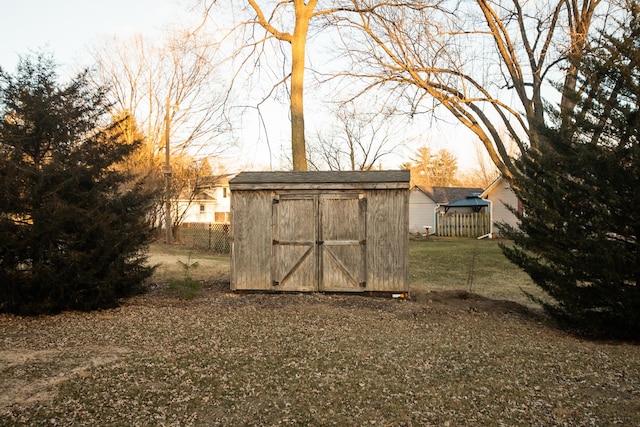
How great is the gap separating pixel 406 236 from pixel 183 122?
25781 millimetres

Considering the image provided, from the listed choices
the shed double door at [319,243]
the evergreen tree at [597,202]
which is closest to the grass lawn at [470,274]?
the evergreen tree at [597,202]

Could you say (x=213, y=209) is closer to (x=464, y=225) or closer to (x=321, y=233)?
(x=464, y=225)

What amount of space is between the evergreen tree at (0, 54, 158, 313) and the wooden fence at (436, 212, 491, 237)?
25.4m

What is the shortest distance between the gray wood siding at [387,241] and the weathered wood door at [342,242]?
18cm

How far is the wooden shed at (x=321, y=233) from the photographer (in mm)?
10273

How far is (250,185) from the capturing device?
10.6 metres

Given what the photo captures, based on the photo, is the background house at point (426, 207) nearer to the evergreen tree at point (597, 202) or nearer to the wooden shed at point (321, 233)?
the wooden shed at point (321, 233)

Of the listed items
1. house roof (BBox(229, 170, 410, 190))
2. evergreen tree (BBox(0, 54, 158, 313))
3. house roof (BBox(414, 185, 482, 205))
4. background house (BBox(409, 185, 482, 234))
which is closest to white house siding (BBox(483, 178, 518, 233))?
background house (BBox(409, 185, 482, 234))

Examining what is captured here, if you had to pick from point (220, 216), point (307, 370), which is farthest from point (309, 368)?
point (220, 216)

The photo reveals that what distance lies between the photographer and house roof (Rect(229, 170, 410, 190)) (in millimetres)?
10258

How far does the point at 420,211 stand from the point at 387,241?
30.0m

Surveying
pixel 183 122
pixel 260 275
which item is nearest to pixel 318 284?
pixel 260 275

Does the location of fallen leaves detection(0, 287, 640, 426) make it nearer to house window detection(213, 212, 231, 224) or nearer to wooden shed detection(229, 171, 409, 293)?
wooden shed detection(229, 171, 409, 293)

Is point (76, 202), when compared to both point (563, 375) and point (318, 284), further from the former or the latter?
point (563, 375)
